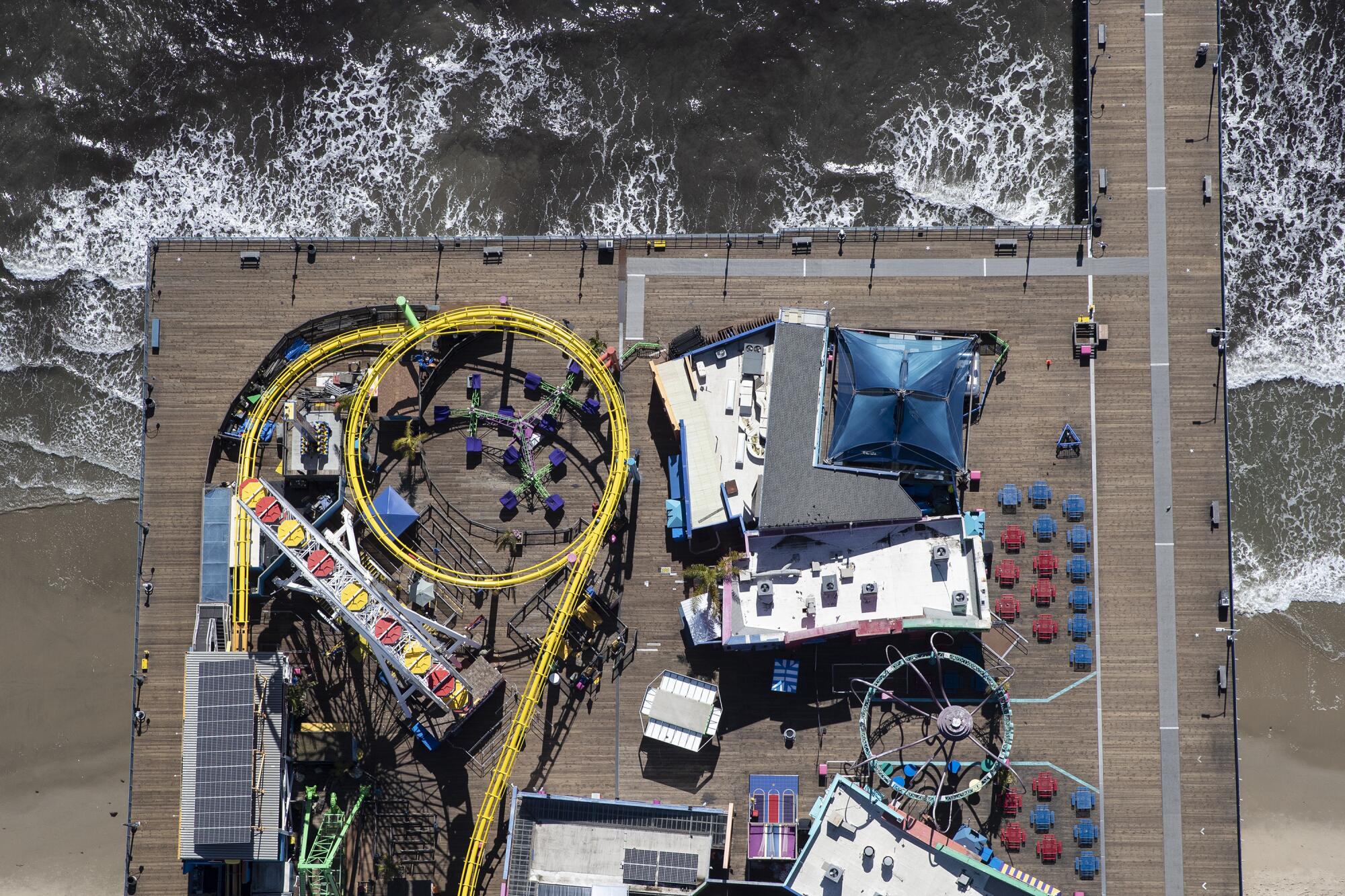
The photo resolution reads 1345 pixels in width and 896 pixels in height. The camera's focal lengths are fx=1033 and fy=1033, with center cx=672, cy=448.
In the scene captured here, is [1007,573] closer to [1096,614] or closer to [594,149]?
[1096,614]

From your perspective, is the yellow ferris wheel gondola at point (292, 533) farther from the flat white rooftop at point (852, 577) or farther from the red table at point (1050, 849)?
the red table at point (1050, 849)

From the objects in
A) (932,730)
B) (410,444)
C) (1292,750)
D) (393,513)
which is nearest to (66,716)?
(393,513)

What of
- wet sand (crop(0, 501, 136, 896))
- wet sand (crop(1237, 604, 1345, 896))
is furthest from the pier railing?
wet sand (crop(1237, 604, 1345, 896))

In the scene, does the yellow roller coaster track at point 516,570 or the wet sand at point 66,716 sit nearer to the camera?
the yellow roller coaster track at point 516,570

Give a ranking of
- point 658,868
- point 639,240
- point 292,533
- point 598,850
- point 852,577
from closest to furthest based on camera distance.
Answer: point 292,533 < point 658,868 < point 598,850 < point 852,577 < point 639,240

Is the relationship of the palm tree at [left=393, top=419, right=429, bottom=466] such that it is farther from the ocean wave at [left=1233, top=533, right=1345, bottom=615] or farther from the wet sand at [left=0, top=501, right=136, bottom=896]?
the ocean wave at [left=1233, top=533, right=1345, bottom=615]

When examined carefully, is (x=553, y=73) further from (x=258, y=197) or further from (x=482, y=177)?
(x=258, y=197)

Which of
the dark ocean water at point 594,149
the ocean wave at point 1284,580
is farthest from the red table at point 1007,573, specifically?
the dark ocean water at point 594,149
